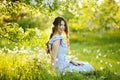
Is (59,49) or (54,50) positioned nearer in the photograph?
(54,50)

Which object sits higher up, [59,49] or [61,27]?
[61,27]

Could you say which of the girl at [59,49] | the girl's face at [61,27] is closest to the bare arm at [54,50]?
the girl at [59,49]

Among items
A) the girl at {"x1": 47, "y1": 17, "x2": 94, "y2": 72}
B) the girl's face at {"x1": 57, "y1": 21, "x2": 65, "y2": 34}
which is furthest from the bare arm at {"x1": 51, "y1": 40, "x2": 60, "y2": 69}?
the girl's face at {"x1": 57, "y1": 21, "x2": 65, "y2": 34}

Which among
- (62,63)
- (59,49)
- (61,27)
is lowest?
(62,63)

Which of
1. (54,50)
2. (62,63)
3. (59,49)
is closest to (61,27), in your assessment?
(59,49)

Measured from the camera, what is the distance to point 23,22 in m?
19.4

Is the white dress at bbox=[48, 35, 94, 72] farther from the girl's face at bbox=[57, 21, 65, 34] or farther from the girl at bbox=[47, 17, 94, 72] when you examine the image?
the girl's face at bbox=[57, 21, 65, 34]

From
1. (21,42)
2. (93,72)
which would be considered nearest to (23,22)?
(93,72)

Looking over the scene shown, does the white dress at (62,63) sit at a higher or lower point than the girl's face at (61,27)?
lower

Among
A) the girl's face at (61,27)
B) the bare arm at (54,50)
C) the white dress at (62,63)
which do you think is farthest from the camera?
the girl's face at (61,27)

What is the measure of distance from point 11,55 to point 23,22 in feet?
34.3

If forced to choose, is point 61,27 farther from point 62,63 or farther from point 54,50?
point 62,63

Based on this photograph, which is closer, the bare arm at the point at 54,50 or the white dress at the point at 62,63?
the bare arm at the point at 54,50

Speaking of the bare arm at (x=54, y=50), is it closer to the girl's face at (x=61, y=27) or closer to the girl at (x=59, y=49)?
the girl at (x=59, y=49)
